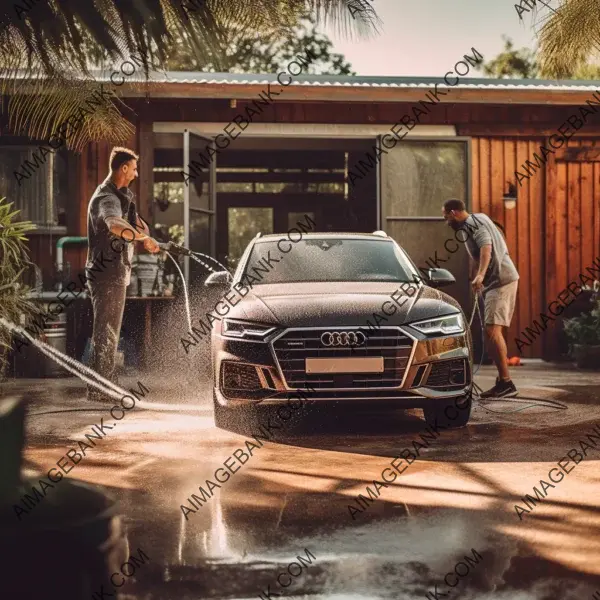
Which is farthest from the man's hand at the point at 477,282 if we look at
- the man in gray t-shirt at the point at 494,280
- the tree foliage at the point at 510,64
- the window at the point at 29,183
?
the tree foliage at the point at 510,64

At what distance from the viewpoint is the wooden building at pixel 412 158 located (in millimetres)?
13125

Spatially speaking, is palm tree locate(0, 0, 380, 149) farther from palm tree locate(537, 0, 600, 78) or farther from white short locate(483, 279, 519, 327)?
palm tree locate(537, 0, 600, 78)

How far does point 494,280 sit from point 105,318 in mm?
3593

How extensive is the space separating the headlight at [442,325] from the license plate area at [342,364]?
42 centimetres

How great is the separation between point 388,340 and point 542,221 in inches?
315

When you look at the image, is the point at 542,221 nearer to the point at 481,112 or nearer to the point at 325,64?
the point at 481,112

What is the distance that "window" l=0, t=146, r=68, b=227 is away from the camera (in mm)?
13469

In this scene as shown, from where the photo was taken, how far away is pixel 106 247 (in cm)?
901

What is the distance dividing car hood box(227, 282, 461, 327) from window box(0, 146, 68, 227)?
651 cm

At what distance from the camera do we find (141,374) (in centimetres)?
1210

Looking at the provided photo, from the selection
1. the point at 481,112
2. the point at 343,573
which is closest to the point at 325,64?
the point at 481,112

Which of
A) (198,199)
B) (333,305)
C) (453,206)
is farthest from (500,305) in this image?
(198,199)

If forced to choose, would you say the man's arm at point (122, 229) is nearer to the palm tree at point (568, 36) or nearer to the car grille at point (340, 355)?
the car grille at point (340, 355)

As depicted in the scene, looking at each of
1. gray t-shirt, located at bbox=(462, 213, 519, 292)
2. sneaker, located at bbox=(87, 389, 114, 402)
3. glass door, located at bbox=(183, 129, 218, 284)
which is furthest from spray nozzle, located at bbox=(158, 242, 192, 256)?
gray t-shirt, located at bbox=(462, 213, 519, 292)
